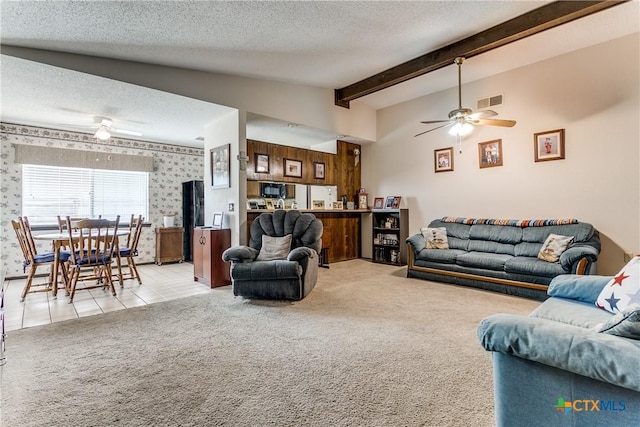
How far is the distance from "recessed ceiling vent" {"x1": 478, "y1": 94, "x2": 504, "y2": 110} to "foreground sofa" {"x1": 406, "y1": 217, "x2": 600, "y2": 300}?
183 centimetres

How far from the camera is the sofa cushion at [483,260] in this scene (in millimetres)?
3922

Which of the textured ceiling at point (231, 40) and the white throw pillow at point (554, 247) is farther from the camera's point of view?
the white throw pillow at point (554, 247)

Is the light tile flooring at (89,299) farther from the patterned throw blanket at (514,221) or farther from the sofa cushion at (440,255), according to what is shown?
the patterned throw blanket at (514,221)

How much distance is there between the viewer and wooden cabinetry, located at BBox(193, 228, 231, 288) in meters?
4.28

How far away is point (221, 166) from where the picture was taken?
4754 mm

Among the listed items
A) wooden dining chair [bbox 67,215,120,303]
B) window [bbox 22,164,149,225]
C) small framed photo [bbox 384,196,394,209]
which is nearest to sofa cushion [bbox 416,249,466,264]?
small framed photo [bbox 384,196,394,209]

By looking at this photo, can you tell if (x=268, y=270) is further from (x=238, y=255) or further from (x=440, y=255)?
(x=440, y=255)

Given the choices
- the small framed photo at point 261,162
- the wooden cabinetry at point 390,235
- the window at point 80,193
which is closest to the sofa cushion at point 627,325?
the small framed photo at point 261,162

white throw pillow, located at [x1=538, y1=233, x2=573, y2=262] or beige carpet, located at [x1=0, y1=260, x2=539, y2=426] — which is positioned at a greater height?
white throw pillow, located at [x1=538, y1=233, x2=573, y2=262]

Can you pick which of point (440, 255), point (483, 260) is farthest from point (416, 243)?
point (483, 260)

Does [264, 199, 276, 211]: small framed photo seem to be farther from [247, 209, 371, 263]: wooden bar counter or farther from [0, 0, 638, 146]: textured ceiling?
[0, 0, 638, 146]: textured ceiling

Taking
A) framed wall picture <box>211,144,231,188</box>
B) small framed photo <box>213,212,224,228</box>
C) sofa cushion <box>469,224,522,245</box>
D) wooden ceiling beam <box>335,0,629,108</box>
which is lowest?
sofa cushion <box>469,224,522,245</box>

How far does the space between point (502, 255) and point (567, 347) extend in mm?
3509

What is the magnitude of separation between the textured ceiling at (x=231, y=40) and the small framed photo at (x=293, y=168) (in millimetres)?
897
